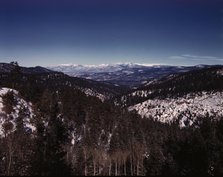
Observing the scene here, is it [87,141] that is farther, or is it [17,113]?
[17,113]

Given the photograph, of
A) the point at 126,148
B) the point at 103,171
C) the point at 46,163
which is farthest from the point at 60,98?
the point at 46,163

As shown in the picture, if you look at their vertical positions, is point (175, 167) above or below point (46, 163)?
below

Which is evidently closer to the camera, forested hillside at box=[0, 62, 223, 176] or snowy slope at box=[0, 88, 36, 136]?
forested hillside at box=[0, 62, 223, 176]

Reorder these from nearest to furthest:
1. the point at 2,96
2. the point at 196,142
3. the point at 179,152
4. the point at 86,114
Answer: the point at 196,142, the point at 179,152, the point at 2,96, the point at 86,114

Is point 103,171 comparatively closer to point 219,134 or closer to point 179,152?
point 179,152

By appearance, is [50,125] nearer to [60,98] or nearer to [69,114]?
[69,114]

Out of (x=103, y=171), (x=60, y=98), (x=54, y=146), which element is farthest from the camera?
(x=60, y=98)

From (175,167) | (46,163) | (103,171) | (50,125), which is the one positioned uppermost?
(50,125)

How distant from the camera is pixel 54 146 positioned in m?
47.2

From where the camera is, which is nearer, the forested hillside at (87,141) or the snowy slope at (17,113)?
the forested hillside at (87,141)

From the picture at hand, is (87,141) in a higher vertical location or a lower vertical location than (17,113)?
lower

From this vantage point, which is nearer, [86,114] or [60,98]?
[86,114]

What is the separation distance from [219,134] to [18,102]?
102 meters

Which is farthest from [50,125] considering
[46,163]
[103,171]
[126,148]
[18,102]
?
[18,102]
